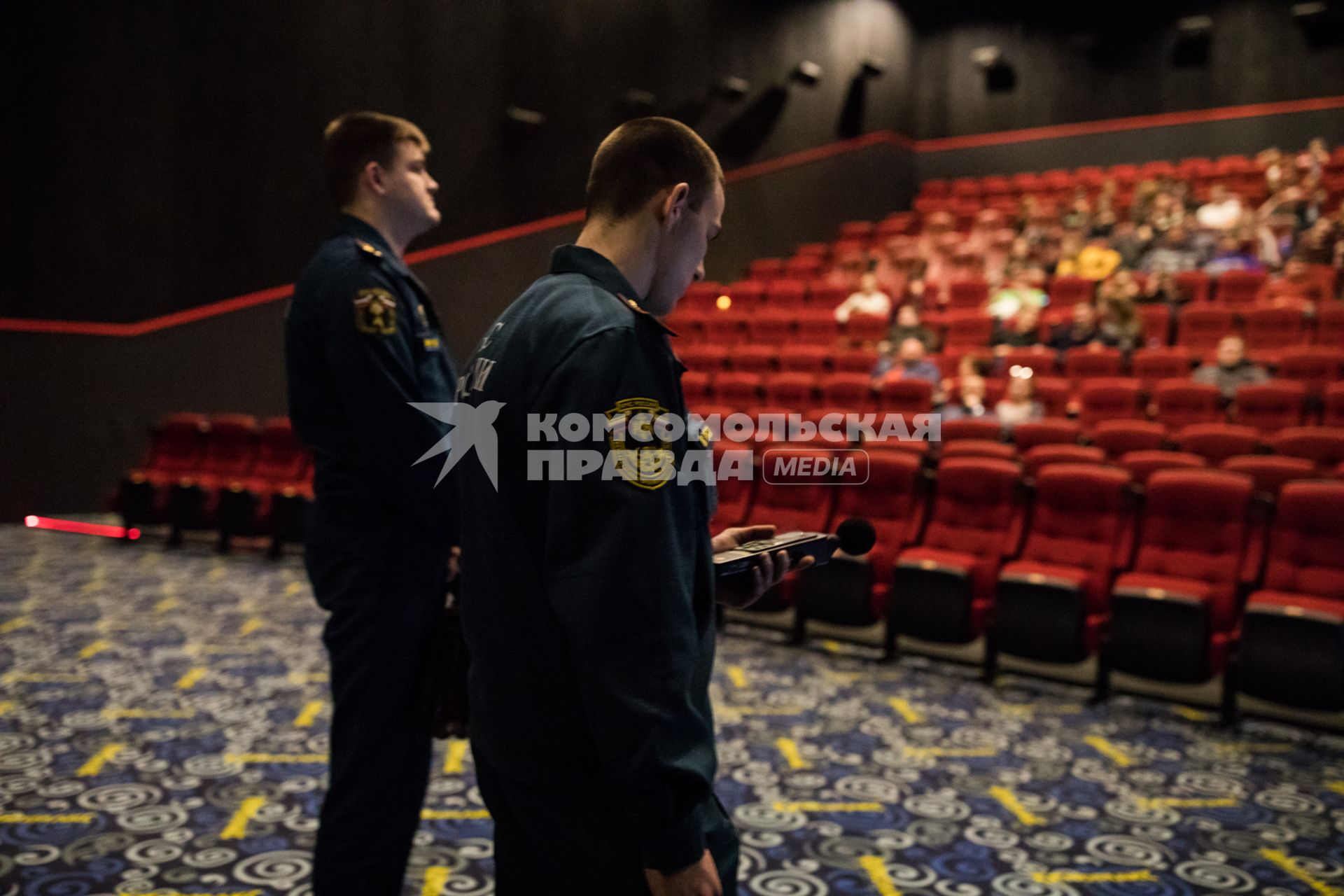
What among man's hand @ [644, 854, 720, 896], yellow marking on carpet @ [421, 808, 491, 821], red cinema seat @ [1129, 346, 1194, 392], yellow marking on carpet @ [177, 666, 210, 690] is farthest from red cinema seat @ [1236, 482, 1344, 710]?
yellow marking on carpet @ [177, 666, 210, 690]

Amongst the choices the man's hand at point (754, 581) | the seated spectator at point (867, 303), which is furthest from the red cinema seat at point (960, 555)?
the seated spectator at point (867, 303)

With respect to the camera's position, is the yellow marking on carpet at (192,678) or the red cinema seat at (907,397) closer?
the yellow marking on carpet at (192,678)

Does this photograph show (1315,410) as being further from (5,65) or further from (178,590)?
(5,65)

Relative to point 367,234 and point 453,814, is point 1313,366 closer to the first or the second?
point 453,814

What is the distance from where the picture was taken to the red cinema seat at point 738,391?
545cm

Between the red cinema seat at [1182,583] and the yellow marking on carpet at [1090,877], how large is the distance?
1.07 meters

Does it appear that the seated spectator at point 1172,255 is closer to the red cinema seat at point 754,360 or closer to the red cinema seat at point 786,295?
the red cinema seat at point 786,295

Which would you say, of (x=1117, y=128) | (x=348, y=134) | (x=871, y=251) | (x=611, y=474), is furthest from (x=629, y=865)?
(x=1117, y=128)

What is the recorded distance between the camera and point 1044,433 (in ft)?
13.2

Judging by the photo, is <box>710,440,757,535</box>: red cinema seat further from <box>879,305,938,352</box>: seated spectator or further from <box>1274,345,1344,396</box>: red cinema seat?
<box>1274,345,1344,396</box>: red cinema seat

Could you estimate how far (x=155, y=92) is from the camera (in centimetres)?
621

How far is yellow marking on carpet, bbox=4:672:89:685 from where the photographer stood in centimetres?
294

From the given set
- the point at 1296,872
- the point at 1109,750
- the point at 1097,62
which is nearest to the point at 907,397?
the point at 1109,750

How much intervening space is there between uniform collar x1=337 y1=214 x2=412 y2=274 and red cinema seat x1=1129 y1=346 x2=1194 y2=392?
169 inches
